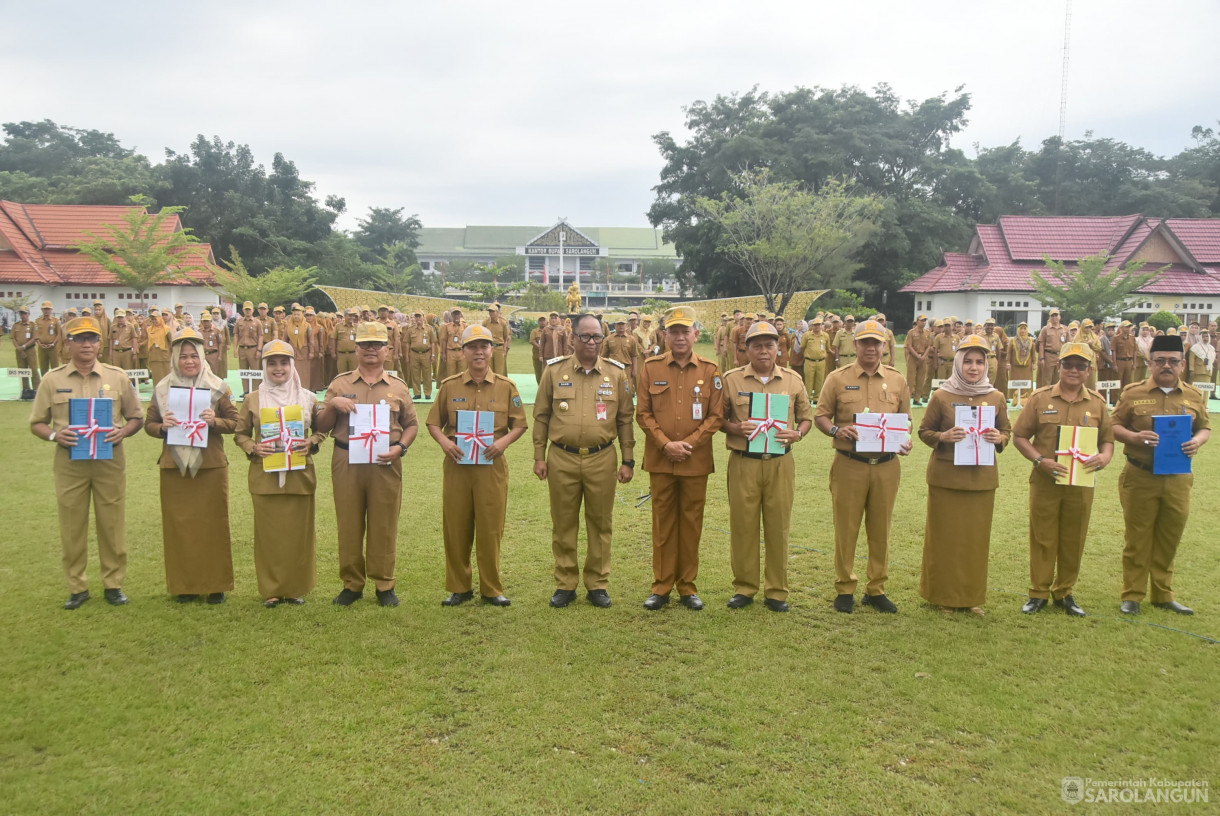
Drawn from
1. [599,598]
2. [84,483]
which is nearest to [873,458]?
[599,598]

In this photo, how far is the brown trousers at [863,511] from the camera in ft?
18.0

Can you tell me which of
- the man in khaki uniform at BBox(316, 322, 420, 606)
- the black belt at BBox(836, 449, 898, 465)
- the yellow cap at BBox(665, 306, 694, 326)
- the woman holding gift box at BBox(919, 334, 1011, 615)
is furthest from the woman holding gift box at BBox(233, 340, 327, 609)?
the woman holding gift box at BBox(919, 334, 1011, 615)

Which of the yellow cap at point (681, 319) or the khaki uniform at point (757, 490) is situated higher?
the yellow cap at point (681, 319)

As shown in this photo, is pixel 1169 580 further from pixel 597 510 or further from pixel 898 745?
pixel 597 510

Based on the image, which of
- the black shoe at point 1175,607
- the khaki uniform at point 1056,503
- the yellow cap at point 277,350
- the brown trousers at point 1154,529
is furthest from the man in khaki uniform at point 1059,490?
the yellow cap at point 277,350

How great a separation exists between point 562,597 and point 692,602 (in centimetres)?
89

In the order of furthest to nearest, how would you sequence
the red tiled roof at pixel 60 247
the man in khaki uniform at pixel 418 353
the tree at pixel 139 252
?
the red tiled roof at pixel 60 247 < the tree at pixel 139 252 < the man in khaki uniform at pixel 418 353

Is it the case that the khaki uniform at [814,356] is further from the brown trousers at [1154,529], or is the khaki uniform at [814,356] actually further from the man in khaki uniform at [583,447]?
the man in khaki uniform at [583,447]

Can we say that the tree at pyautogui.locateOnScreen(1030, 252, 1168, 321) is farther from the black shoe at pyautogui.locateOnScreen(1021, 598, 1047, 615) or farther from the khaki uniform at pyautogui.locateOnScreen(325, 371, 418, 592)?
the khaki uniform at pyautogui.locateOnScreen(325, 371, 418, 592)

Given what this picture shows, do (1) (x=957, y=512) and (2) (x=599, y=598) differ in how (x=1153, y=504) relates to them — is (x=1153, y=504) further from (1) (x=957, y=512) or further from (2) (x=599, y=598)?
(2) (x=599, y=598)

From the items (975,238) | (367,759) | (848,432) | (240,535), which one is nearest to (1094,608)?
(848,432)

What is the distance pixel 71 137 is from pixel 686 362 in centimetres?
7182

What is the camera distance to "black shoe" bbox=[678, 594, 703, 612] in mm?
5562

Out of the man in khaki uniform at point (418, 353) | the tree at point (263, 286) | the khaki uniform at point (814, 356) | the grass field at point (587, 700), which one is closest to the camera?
the grass field at point (587, 700)
